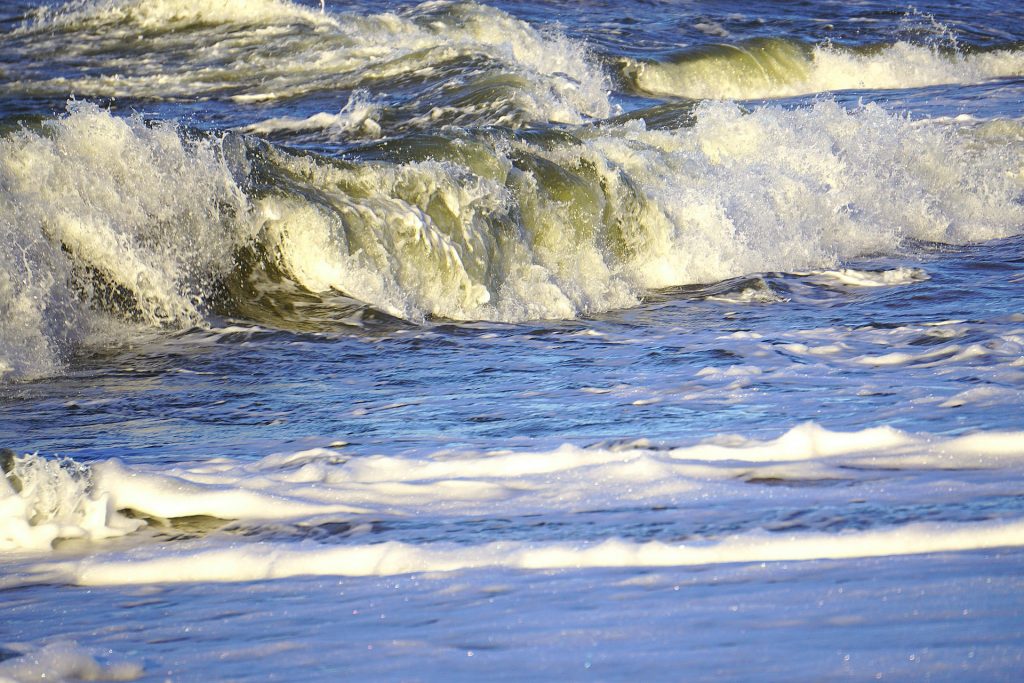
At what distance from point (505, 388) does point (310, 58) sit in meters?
12.6

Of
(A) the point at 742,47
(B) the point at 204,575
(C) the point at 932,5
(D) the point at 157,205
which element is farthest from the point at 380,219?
(C) the point at 932,5

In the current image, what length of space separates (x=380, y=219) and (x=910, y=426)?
15.2ft

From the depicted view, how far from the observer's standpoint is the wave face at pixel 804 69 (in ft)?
63.8

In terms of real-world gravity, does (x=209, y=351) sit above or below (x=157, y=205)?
below

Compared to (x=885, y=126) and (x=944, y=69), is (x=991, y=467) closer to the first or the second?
(x=885, y=126)

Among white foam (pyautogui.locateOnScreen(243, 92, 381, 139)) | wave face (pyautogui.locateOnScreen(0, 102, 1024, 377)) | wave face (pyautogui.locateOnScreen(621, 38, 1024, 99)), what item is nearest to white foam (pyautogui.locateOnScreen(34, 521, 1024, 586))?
wave face (pyautogui.locateOnScreen(0, 102, 1024, 377))

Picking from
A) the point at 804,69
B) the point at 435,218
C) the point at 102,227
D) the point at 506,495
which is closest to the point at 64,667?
the point at 506,495

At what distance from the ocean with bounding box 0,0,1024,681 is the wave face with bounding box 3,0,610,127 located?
0.20 m

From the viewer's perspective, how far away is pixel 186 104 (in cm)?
1495

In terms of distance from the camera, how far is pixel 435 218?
27.3ft

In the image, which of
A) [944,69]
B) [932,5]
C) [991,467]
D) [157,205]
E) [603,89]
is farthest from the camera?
[932,5]

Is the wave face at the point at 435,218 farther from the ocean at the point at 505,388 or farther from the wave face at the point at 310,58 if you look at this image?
the wave face at the point at 310,58

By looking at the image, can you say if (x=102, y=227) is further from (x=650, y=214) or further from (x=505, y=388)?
(x=650, y=214)

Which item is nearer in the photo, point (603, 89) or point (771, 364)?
point (771, 364)
